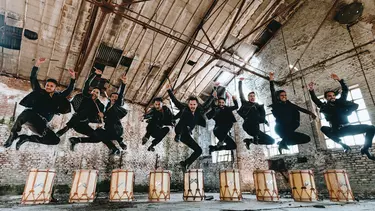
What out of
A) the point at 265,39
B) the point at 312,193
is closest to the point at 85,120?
the point at 312,193

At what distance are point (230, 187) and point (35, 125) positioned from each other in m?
5.00

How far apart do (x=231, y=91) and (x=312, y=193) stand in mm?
6766

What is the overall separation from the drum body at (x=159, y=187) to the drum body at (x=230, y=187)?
1.51 metres

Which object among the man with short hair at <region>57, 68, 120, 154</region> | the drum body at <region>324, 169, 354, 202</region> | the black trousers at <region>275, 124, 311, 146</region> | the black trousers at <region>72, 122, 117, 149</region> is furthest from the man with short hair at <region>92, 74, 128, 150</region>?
the drum body at <region>324, 169, 354, 202</region>

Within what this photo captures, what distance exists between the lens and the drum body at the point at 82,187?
519 cm

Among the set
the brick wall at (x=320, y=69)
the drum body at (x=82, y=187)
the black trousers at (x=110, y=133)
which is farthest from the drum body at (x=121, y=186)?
the brick wall at (x=320, y=69)

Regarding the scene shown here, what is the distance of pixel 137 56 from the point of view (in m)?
8.74

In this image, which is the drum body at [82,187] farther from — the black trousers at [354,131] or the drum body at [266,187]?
the black trousers at [354,131]

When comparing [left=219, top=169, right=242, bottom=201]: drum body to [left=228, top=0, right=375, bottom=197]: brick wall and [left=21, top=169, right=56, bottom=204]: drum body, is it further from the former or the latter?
[left=21, top=169, right=56, bottom=204]: drum body

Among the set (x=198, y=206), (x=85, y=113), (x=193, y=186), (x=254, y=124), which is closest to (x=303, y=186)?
(x=254, y=124)

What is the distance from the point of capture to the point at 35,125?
15.1 feet

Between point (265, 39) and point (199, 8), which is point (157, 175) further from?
point (265, 39)

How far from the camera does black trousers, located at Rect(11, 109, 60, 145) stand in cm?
→ 448

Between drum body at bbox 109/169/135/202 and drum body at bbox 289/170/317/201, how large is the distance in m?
4.48
